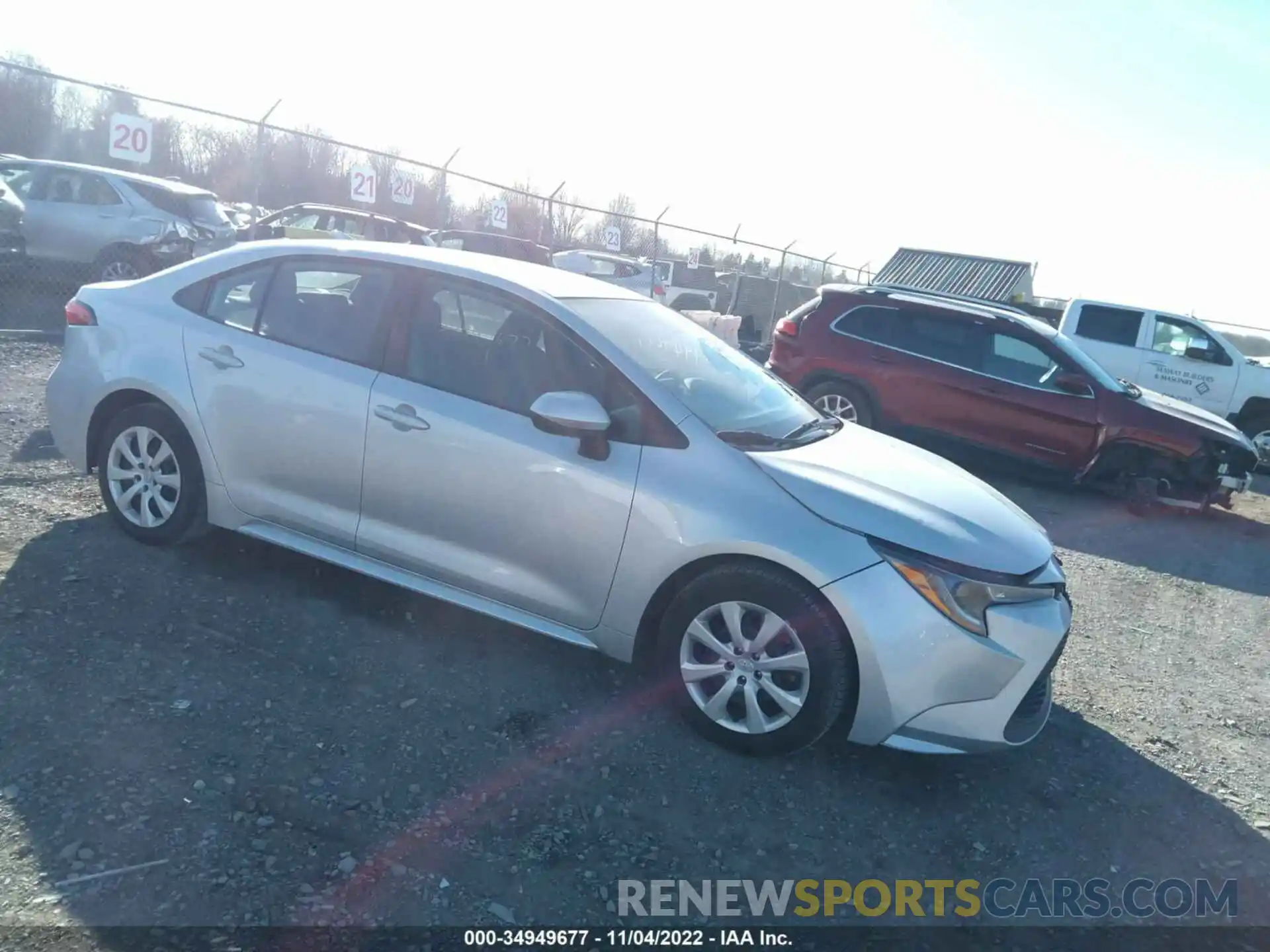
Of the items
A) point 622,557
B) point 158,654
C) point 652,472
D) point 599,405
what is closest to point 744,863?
point 622,557

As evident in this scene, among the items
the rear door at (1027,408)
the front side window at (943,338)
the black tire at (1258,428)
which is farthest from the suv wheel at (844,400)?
the black tire at (1258,428)

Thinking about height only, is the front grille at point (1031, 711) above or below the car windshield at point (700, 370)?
below

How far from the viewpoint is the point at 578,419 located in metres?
3.71

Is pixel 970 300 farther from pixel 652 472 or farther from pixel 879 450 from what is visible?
pixel 652 472

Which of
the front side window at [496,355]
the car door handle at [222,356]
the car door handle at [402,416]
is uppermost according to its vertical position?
the front side window at [496,355]

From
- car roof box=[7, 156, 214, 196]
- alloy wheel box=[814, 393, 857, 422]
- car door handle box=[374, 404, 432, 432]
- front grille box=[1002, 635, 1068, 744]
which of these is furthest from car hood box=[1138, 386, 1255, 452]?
car roof box=[7, 156, 214, 196]

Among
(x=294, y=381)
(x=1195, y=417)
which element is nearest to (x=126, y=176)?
(x=294, y=381)

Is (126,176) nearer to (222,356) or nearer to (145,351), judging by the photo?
(145,351)

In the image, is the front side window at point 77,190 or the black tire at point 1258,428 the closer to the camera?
the front side window at point 77,190

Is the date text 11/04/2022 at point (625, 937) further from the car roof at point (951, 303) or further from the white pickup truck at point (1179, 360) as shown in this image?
the white pickup truck at point (1179, 360)

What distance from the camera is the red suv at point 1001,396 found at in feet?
29.3

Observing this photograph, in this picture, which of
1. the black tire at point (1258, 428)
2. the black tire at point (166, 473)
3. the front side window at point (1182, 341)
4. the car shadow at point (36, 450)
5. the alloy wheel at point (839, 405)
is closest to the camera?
the black tire at point (166, 473)

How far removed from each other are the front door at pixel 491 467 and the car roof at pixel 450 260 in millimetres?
121

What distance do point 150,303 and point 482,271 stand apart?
1740 mm
